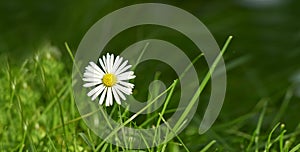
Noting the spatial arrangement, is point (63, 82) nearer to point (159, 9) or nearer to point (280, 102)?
point (280, 102)

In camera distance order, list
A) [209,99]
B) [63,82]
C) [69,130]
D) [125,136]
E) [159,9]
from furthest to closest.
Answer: [159,9] < [209,99] < [63,82] < [69,130] < [125,136]

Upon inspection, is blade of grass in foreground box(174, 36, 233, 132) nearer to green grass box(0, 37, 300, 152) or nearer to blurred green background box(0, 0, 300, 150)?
green grass box(0, 37, 300, 152)

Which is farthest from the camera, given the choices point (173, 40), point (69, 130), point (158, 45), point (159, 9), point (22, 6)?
point (22, 6)

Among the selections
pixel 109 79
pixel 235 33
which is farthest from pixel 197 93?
pixel 235 33

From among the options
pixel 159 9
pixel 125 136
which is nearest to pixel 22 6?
pixel 159 9

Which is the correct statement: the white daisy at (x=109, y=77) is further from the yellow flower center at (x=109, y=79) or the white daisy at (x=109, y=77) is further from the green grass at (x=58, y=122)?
the green grass at (x=58, y=122)

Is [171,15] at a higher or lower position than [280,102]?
higher
